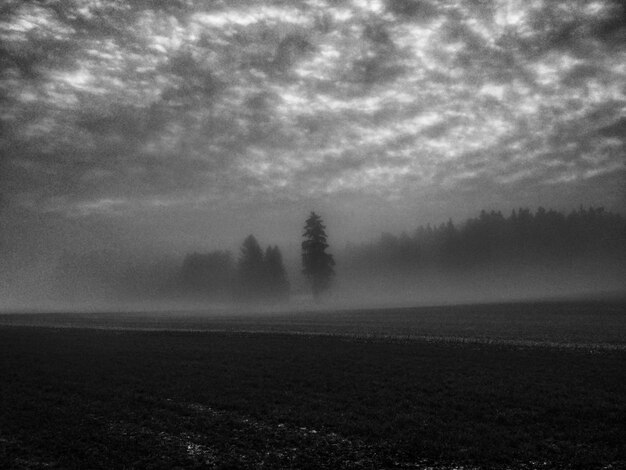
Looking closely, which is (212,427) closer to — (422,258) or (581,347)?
(581,347)

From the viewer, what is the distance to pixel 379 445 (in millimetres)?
10406

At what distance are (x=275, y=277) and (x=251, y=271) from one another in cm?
565

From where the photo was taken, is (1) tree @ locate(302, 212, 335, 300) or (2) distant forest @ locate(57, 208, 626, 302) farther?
(2) distant forest @ locate(57, 208, 626, 302)

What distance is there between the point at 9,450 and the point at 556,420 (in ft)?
49.7

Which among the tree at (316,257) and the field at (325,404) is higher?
the tree at (316,257)

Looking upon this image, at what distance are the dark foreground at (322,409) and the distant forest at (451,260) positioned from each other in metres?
69.8

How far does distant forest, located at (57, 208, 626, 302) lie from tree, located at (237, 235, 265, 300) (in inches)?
8.8

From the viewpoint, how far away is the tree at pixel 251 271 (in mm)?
89750

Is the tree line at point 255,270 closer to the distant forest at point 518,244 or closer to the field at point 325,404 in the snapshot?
the distant forest at point 518,244

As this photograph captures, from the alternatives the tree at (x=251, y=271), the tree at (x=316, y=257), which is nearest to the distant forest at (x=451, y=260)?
the tree at (x=251, y=271)

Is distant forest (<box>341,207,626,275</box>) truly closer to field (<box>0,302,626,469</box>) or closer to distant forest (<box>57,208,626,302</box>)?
distant forest (<box>57,208,626,302</box>)

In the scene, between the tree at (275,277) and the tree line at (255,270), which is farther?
the tree at (275,277)

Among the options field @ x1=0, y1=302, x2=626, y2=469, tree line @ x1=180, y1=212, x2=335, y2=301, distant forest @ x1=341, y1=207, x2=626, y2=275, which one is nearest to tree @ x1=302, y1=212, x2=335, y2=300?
Answer: tree line @ x1=180, y1=212, x2=335, y2=301

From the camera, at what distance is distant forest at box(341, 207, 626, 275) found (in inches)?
4141
